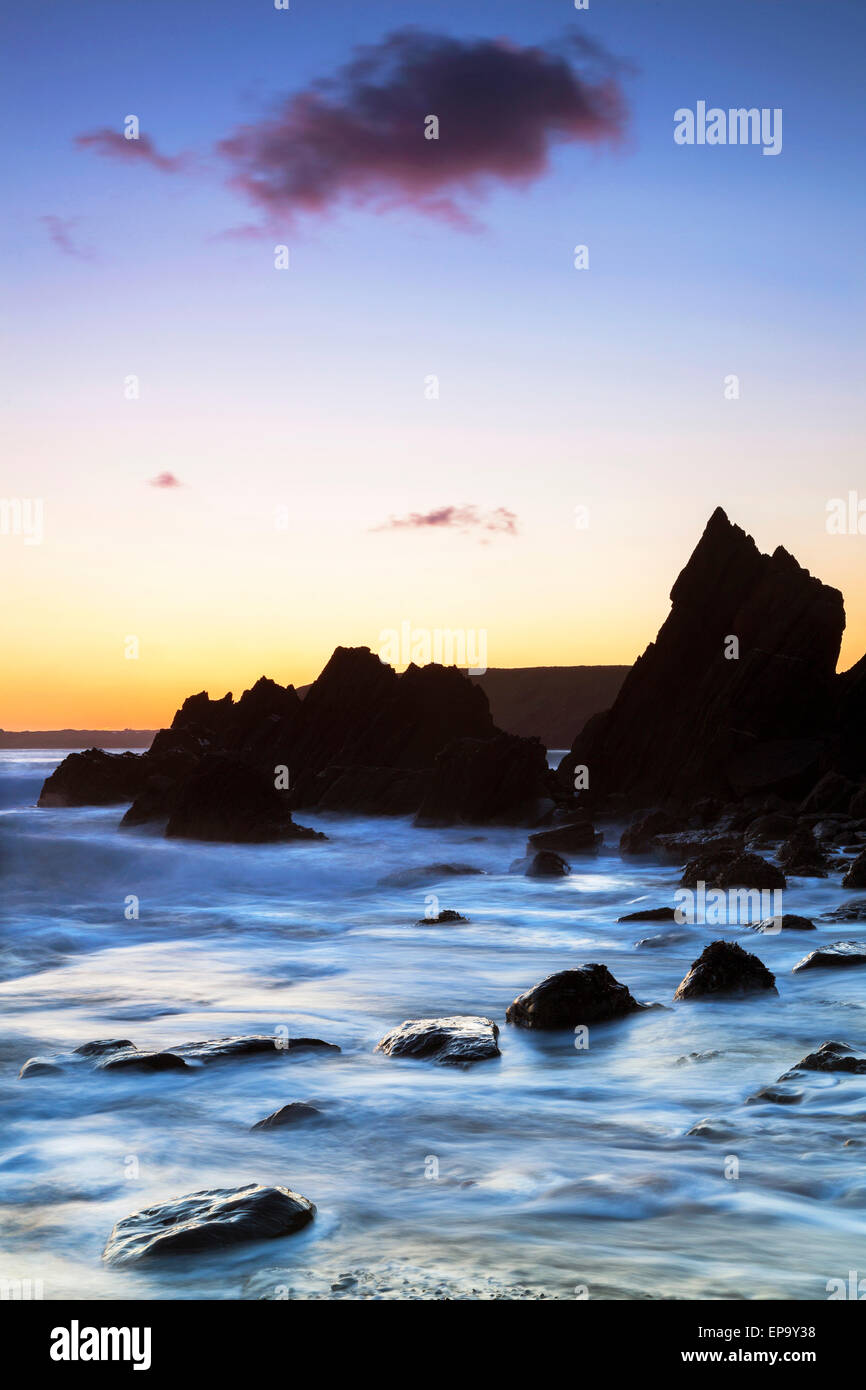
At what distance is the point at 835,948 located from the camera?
12992 millimetres

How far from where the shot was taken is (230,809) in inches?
1479

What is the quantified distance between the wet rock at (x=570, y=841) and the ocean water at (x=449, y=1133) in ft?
47.4

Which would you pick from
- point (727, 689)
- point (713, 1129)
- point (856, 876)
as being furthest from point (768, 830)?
point (713, 1129)

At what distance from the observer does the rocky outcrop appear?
35906mm

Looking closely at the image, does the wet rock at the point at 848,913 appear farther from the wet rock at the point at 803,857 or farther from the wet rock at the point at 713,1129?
the wet rock at the point at 713,1129

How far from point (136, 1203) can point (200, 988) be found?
7917 millimetres

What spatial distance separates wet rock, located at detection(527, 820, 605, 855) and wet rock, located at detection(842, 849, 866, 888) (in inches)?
473

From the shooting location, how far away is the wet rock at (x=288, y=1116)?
25.0ft

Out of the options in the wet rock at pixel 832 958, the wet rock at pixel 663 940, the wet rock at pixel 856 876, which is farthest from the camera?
the wet rock at pixel 856 876

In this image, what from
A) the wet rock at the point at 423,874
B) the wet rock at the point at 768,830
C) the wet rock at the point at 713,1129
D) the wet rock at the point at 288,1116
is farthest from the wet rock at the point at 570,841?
the wet rock at the point at 713,1129

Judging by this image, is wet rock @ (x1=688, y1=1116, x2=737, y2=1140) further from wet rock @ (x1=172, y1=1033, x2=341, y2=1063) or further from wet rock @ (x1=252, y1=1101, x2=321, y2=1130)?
wet rock @ (x1=172, y1=1033, x2=341, y2=1063)
